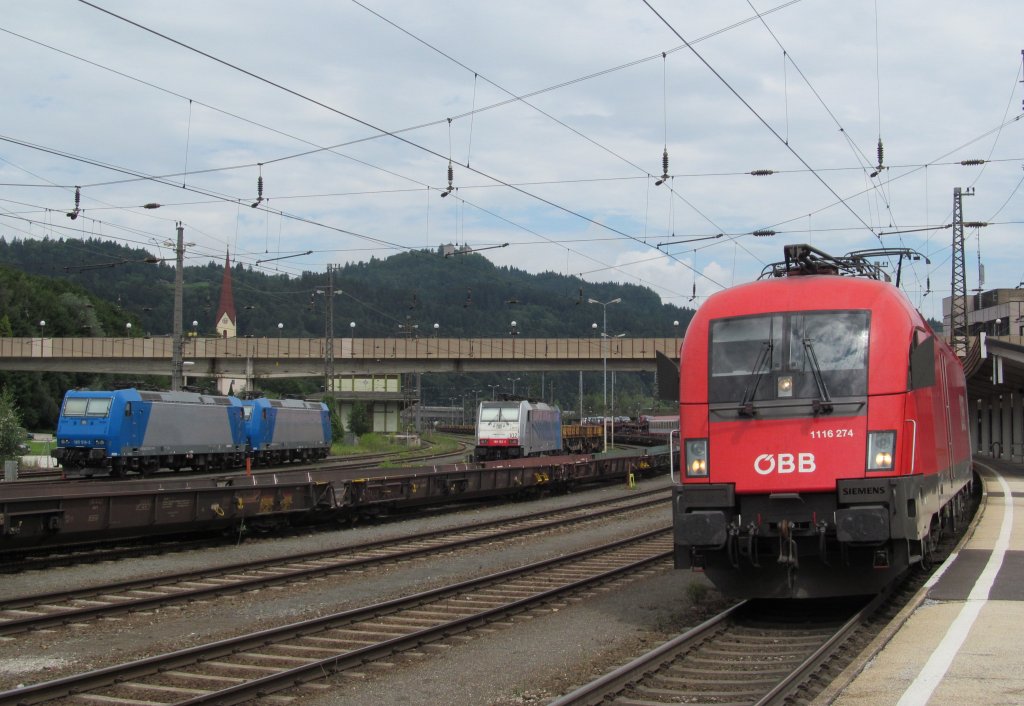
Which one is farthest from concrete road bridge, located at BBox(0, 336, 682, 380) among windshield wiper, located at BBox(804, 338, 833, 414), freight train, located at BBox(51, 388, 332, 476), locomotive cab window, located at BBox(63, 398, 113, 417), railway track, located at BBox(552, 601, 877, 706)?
windshield wiper, located at BBox(804, 338, 833, 414)

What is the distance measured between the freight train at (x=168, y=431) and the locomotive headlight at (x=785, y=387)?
27636 millimetres

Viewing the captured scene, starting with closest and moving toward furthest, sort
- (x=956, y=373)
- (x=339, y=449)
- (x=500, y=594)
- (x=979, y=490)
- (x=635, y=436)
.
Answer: (x=500, y=594), (x=956, y=373), (x=979, y=490), (x=339, y=449), (x=635, y=436)

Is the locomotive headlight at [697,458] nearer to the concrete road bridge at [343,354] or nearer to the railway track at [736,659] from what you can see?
the railway track at [736,659]

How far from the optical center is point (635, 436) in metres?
84.9

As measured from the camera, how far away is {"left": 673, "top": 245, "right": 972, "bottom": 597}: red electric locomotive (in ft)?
31.2

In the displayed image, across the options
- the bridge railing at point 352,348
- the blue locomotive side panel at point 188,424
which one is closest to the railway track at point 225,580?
the blue locomotive side panel at point 188,424

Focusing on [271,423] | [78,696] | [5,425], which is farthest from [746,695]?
[271,423]

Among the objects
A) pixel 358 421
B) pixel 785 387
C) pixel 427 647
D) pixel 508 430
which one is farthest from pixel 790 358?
pixel 358 421

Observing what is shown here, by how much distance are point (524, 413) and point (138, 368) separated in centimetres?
3591

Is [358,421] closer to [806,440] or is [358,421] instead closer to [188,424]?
[188,424]

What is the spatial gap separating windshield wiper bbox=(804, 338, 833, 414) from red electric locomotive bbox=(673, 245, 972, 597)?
0.04ft

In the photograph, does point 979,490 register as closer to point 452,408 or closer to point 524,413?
point 524,413

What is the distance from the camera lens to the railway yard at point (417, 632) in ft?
26.5

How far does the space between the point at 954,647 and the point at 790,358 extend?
3.20 metres
